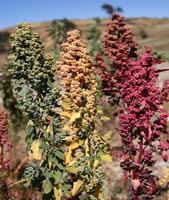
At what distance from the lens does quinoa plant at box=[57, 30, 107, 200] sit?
201 cm

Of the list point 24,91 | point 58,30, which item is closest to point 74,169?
point 24,91

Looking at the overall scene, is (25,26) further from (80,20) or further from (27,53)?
(80,20)

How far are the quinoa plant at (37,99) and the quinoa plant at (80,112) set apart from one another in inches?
4.8

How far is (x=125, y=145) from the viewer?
8.54ft

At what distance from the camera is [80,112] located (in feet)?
6.66

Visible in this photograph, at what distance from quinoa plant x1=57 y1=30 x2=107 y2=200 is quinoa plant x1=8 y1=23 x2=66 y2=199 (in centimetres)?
12

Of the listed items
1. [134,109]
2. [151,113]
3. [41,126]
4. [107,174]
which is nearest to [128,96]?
[134,109]

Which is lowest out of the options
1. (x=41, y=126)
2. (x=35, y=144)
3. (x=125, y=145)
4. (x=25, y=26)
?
(x=125, y=145)

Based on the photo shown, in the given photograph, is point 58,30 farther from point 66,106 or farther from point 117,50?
point 66,106

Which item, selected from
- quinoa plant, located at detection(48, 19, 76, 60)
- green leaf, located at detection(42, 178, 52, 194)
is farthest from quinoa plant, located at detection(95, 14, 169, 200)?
quinoa plant, located at detection(48, 19, 76, 60)

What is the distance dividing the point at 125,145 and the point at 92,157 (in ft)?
1.93

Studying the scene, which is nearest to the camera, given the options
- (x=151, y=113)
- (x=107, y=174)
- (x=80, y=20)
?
(x=151, y=113)

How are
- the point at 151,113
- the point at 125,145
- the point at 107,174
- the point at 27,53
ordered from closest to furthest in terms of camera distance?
the point at 27,53 → the point at 151,113 → the point at 125,145 → the point at 107,174

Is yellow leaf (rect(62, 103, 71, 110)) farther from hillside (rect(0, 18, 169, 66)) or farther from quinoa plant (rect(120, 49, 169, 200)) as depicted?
hillside (rect(0, 18, 169, 66))
